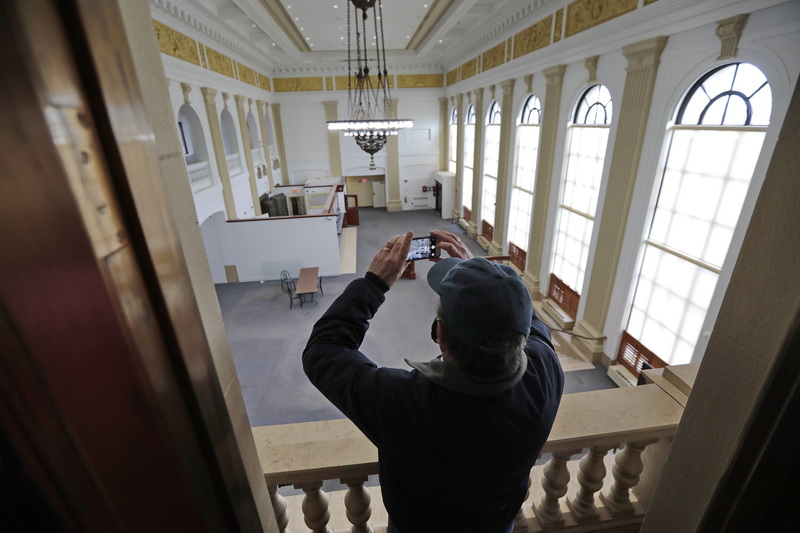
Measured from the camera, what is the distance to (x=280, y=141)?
15.8 meters

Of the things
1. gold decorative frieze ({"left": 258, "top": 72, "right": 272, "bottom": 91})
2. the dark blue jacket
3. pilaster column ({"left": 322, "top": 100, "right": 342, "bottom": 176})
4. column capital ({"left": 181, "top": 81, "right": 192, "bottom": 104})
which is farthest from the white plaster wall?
the dark blue jacket

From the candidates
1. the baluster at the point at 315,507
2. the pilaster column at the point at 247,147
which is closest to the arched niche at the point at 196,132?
the pilaster column at the point at 247,147

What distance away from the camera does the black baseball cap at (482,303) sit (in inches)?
36.9

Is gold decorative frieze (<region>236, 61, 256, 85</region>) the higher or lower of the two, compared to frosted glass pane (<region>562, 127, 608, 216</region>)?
higher

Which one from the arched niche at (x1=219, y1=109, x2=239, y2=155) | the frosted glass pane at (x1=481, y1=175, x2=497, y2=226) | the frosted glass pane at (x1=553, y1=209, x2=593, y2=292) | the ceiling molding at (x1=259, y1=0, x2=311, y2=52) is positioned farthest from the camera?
the frosted glass pane at (x1=481, y1=175, x2=497, y2=226)

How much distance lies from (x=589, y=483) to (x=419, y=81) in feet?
54.0

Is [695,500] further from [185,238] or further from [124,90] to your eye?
[124,90]

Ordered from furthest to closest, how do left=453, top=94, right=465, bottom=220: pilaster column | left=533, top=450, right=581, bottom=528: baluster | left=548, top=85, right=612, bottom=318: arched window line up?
left=453, top=94, right=465, bottom=220: pilaster column < left=548, top=85, right=612, bottom=318: arched window < left=533, top=450, right=581, bottom=528: baluster

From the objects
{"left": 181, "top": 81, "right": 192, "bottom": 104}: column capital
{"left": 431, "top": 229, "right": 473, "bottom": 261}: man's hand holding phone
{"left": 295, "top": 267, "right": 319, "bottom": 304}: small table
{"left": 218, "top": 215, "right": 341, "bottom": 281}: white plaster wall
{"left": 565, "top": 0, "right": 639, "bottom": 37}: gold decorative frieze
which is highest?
{"left": 565, "top": 0, "right": 639, "bottom": 37}: gold decorative frieze

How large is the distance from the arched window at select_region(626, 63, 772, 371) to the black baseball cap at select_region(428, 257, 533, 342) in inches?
176

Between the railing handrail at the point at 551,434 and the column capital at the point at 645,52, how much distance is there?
487 centimetres

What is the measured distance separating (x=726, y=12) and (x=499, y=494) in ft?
16.9

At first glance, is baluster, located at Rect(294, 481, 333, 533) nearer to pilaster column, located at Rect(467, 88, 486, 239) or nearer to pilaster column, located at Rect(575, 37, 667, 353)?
pilaster column, located at Rect(575, 37, 667, 353)

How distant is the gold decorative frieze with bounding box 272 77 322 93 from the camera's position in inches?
596
